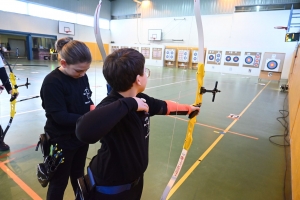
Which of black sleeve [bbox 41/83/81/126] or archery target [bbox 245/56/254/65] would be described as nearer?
black sleeve [bbox 41/83/81/126]

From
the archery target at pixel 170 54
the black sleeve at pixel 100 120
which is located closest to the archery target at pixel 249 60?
the archery target at pixel 170 54

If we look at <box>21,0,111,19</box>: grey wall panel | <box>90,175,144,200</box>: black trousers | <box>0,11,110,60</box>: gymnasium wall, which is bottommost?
<box>90,175,144,200</box>: black trousers

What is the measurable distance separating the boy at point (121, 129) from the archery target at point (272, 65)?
37.0ft

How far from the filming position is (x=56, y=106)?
902 mm

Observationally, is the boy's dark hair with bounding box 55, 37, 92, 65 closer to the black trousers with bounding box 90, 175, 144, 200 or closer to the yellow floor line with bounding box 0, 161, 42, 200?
the black trousers with bounding box 90, 175, 144, 200

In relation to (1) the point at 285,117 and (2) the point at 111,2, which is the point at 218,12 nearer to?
(2) the point at 111,2

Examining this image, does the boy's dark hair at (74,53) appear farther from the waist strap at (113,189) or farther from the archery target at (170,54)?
the archery target at (170,54)

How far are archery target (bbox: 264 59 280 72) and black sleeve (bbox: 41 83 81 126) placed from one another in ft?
37.2

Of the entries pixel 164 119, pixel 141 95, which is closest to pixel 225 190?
pixel 141 95

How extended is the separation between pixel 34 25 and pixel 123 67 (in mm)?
14843

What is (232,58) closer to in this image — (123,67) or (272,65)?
(272,65)

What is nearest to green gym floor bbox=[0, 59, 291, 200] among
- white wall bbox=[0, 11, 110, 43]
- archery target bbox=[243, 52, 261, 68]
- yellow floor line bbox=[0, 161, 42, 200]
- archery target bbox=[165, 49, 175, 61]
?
yellow floor line bbox=[0, 161, 42, 200]

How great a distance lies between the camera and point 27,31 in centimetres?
1257

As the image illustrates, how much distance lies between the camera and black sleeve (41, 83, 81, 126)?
900 millimetres
